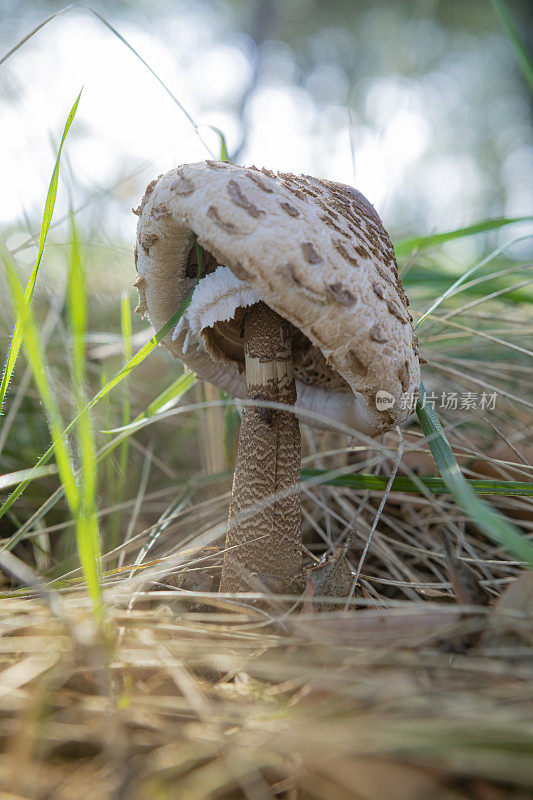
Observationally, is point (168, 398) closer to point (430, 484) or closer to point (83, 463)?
point (83, 463)

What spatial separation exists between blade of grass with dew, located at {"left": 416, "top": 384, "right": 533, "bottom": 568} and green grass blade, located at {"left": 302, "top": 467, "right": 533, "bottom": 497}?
11cm

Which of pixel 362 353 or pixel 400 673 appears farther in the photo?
pixel 362 353

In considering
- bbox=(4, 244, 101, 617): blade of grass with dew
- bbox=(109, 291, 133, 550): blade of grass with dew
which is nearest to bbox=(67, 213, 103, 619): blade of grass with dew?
bbox=(4, 244, 101, 617): blade of grass with dew

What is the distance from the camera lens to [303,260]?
122cm

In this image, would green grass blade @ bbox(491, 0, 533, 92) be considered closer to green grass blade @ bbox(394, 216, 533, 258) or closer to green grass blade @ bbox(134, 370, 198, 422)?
green grass blade @ bbox(394, 216, 533, 258)

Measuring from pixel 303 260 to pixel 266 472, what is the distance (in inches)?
29.6

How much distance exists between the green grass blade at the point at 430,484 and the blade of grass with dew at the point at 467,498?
115 millimetres

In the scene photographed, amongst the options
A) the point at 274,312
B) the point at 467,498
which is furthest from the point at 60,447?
the point at 467,498

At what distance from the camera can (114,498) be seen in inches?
88.7

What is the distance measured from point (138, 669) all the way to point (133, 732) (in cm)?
18

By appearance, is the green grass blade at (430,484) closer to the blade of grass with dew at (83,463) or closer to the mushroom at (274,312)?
the mushroom at (274,312)

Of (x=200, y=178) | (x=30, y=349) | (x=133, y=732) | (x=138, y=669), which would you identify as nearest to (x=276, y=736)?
(x=133, y=732)

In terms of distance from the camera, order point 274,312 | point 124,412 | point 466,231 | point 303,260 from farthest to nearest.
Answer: point 466,231, point 124,412, point 274,312, point 303,260

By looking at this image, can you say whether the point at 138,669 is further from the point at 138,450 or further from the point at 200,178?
the point at 138,450
